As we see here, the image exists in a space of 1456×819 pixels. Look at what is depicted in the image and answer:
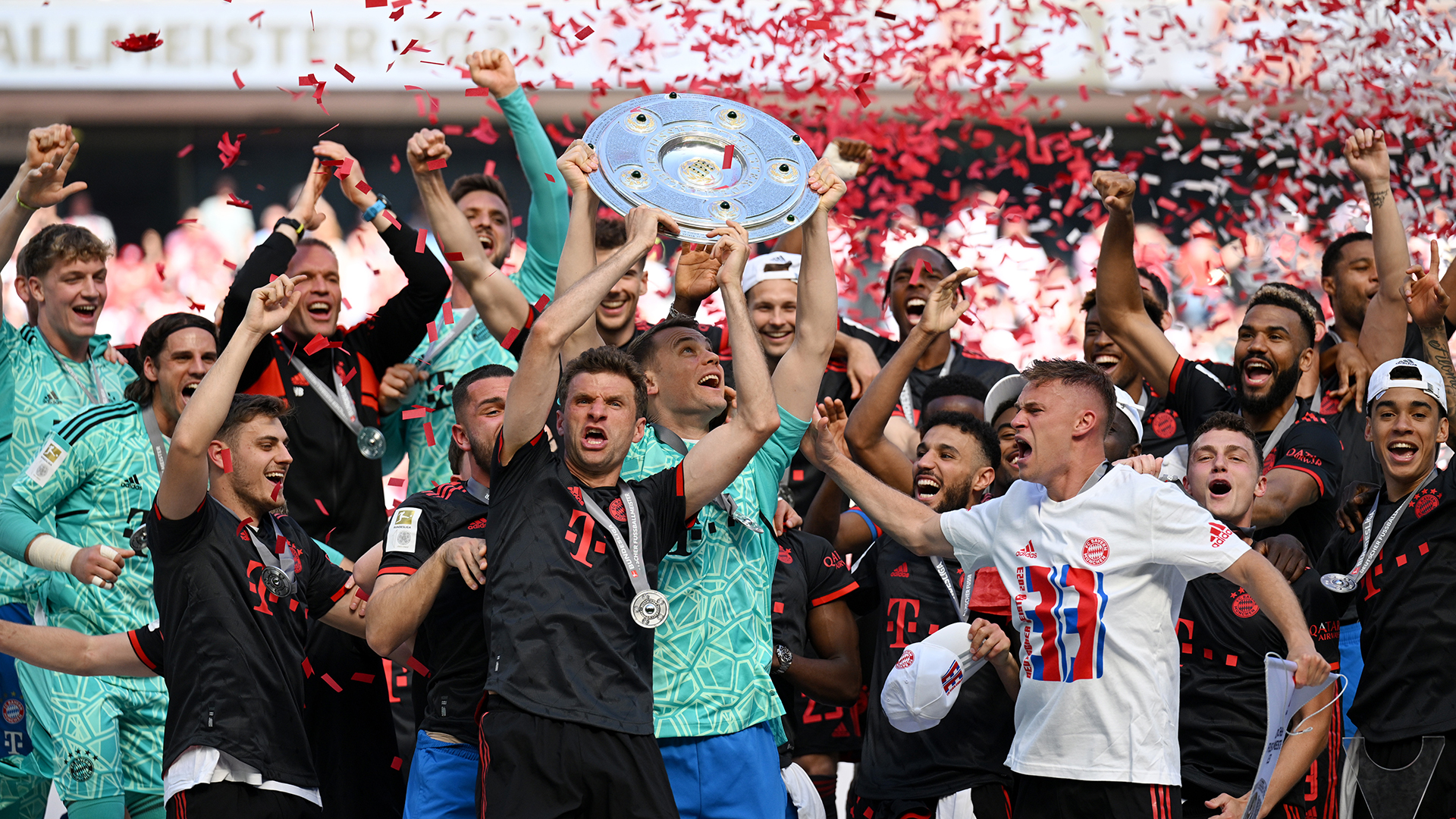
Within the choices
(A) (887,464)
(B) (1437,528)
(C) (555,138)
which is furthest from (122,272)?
(B) (1437,528)

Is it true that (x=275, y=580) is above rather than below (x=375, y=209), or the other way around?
below

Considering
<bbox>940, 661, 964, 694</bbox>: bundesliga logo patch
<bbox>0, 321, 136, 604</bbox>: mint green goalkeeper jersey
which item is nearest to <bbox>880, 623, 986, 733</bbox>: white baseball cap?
<bbox>940, 661, 964, 694</bbox>: bundesliga logo patch

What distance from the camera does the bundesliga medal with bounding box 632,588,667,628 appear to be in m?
4.80

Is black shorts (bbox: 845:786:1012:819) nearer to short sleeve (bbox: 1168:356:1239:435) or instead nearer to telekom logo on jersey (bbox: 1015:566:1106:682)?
telekom logo on jersey (bbox: 1015:566:1106:682)

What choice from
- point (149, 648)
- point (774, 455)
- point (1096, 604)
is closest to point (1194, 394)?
point (1096, 604)

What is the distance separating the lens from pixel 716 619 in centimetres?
525

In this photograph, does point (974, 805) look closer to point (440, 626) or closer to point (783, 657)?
point (783, 657)

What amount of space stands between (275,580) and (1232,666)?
348 centimetres

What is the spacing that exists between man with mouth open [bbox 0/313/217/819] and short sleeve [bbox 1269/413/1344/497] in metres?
4.50

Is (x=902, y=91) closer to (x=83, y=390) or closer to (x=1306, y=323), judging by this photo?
(x=1306, y=323)

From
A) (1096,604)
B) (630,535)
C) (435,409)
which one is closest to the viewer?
(630,535)

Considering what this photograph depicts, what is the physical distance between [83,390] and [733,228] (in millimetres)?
3294

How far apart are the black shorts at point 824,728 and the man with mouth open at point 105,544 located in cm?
261

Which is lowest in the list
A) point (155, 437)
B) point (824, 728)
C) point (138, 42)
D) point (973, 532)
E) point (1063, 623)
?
point (824, 728)
